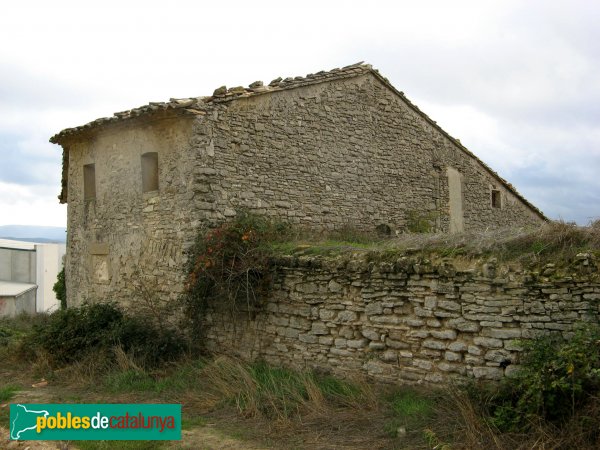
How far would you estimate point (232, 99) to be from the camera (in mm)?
10336

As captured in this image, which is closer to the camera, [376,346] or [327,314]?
[376,346]

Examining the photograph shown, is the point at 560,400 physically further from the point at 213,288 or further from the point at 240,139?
the point at 240,139

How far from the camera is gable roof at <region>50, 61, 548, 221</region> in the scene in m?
9.98

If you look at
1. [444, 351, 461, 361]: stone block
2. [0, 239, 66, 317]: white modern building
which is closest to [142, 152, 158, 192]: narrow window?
[444, 351, 461, 361]: stone block

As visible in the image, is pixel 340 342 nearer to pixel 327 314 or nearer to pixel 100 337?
pixel 327 314

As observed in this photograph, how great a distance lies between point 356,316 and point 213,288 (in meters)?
2.80

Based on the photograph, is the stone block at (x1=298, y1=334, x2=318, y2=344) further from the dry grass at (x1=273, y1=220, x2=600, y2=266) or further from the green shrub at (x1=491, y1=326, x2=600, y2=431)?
the green shrub at (x1=491, y1=326, x2=600, y2=431)

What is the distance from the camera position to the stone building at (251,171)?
33.4 feet

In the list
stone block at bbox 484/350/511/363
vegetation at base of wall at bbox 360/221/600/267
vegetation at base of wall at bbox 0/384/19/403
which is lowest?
vegetation at base of wall at bbox 0/384/19/403

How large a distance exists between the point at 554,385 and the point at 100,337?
762 centimetres

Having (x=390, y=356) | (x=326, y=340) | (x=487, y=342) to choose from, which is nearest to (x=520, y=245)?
(x=487, y=342)

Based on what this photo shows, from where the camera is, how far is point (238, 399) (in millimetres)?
7289

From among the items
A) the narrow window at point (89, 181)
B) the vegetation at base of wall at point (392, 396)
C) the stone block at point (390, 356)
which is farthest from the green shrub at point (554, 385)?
the narrow window at point (89, 181)

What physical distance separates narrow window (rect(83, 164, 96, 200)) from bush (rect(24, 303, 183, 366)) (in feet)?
10.2
